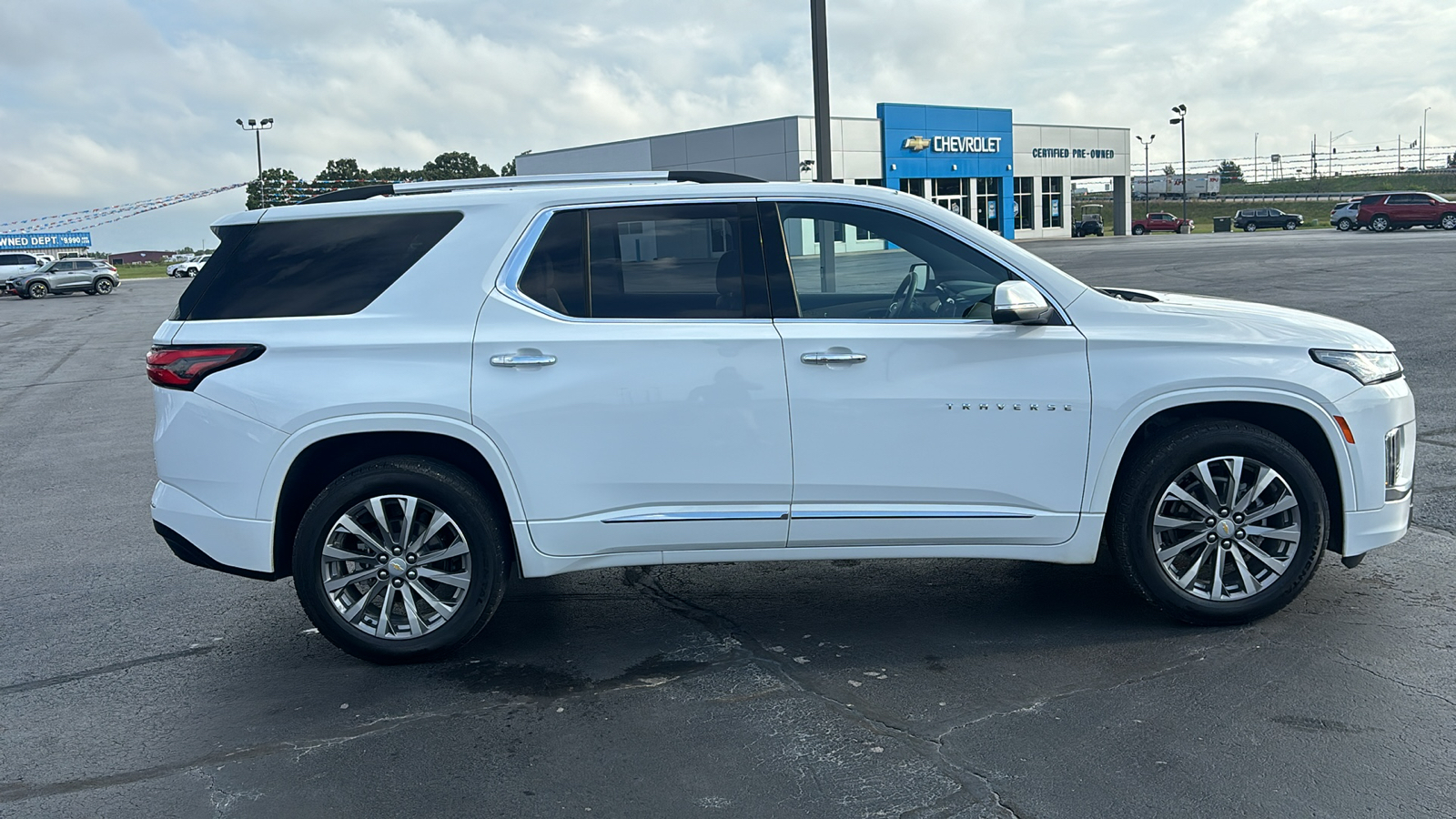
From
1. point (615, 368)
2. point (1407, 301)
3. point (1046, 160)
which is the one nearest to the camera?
point (615, 368)

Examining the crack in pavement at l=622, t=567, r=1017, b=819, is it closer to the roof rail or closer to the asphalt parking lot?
the asphalt parking lot

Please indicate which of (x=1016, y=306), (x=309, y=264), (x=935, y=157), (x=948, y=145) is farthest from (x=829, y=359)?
(x=948, y=145)

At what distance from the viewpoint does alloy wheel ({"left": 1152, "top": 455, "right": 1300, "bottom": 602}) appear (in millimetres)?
4508

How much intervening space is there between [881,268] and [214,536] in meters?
2.83

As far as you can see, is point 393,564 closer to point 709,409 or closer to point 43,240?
point 709,409

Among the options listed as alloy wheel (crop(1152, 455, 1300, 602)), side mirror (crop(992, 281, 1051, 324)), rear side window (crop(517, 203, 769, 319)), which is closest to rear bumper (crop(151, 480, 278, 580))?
rear side window (crop(517, 203, 769, 319))

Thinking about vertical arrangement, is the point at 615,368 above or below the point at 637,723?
A: above

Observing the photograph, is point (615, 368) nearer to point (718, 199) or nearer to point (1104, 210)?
point (718, 199)

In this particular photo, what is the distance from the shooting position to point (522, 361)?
4336 mm

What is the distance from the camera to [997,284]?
4.45 metres

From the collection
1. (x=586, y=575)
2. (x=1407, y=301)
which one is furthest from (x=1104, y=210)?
(x=586, y=575)

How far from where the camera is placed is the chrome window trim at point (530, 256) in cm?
443

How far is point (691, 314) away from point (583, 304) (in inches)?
16.6

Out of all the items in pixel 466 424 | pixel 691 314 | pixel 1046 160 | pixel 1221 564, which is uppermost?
pixel 1046 160
